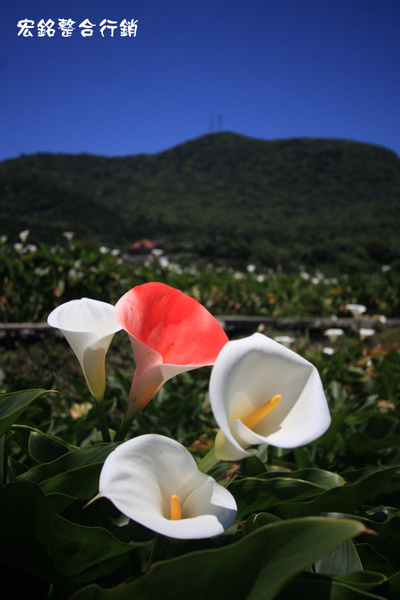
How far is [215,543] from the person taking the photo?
1.81 ft

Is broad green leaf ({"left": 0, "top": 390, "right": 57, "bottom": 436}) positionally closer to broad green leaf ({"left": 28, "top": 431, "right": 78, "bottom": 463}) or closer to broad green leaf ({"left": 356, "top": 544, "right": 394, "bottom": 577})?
broad green leaf ({"left": 28, "top": 431, "right": 78, "bottom": 463})

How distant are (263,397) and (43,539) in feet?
1.07

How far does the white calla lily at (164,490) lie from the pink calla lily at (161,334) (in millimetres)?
127

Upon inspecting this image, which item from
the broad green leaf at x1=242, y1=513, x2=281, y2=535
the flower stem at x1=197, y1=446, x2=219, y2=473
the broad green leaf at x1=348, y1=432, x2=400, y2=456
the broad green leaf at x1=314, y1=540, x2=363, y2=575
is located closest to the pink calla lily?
the flower stem at x1=197, y1=446, x2=219, y2=473

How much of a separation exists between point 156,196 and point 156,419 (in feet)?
174

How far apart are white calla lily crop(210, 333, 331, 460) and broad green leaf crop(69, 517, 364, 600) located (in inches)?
3.3

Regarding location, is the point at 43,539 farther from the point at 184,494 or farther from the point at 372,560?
the point at 372,560

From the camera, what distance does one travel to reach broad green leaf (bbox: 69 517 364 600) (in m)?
0.39

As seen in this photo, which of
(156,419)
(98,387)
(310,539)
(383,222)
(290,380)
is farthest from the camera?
(383,222)

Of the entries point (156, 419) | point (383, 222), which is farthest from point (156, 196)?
point (156, 419)

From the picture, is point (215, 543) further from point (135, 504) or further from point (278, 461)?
point (278, 461)

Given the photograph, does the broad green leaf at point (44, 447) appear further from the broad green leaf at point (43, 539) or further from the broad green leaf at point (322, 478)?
the broad green leaf at point (322, 478)

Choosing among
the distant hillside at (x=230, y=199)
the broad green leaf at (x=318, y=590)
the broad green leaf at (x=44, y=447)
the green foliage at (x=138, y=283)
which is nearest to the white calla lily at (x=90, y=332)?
the broad green leaf at (x=44, y=447)

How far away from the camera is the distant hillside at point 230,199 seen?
23734 millimetres
